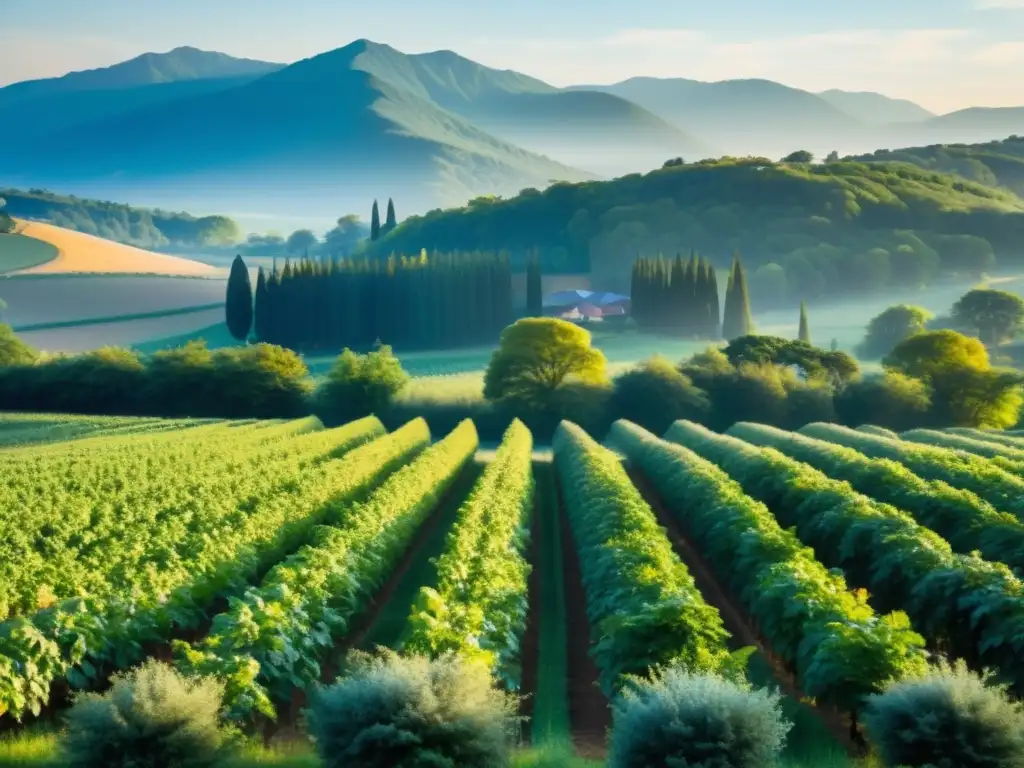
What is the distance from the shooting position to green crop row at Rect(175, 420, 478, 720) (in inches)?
555

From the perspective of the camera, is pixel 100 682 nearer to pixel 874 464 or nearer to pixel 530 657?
pixel 530 657

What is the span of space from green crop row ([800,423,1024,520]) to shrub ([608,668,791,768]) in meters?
15.4

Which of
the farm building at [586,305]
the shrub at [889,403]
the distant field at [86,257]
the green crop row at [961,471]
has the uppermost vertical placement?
the distant field at [86,257]

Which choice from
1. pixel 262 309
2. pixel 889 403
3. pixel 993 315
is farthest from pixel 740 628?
pixel 993 315

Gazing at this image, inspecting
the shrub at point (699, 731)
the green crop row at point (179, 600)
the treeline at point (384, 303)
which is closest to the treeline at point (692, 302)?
the treeline at point (384, 303)

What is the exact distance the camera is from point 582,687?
1825 centimetres

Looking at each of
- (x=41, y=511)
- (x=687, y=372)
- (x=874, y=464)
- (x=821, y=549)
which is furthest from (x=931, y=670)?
(x=687, y=372)

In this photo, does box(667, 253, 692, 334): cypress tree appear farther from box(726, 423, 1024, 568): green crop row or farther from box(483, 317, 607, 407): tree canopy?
box(726, 423, 1024, 568): green crop row

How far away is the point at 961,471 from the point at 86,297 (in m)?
150

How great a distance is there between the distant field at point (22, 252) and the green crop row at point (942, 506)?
15687 cm

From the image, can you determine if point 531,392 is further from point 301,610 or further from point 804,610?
point 804,610

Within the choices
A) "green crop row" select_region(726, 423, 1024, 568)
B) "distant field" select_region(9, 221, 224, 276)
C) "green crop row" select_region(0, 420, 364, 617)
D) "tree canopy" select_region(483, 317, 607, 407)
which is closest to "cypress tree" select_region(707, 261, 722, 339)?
"tree canopy" select_region(483, 317, 607, 407)

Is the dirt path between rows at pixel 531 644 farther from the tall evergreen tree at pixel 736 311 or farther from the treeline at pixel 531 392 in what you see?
the tall evergreen tree at pixel 736 311

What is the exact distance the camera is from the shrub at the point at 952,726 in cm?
1104
